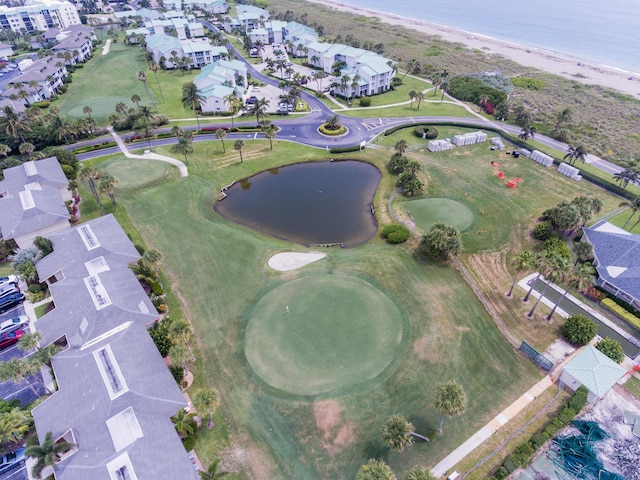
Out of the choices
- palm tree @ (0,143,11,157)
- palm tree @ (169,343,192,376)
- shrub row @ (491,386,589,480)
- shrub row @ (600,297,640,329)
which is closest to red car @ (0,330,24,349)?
palm tree @ (169,343,192,376)

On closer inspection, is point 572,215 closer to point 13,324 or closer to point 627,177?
point 627,177

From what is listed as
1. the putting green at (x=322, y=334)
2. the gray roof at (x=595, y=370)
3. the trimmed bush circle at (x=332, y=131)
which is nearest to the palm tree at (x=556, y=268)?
the gray roof at (x=595, y=370)

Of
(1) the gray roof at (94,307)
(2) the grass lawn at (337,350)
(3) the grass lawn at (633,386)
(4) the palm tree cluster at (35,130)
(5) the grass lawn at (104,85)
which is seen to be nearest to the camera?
(2) the grass lawn at (337,350)

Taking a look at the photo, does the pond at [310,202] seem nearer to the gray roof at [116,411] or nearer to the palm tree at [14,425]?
the gray roof at [116,411]

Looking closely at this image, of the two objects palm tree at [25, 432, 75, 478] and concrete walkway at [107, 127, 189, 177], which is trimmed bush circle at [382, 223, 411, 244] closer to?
concrete walkway at [107, 127, 189, 177]

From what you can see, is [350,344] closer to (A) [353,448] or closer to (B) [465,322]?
(A) [353,448]

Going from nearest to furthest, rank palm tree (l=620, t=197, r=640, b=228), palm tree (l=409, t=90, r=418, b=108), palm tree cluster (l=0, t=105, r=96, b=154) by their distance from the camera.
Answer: palm tree (l=620, t=197, r=640, b=228)
palm tree cluster (l=0, t=105, r=96, b=154)
palm tree (l=409, t=90, r=418, b=108)
